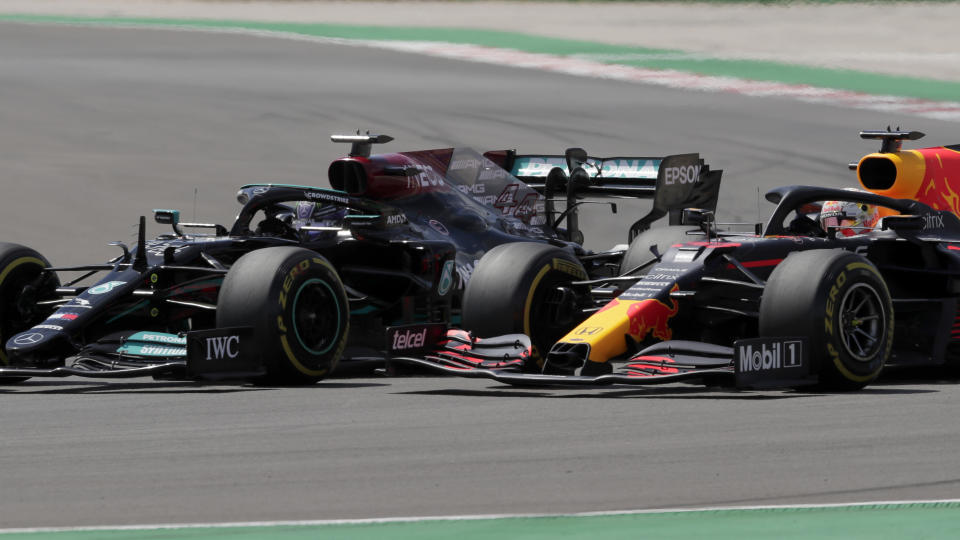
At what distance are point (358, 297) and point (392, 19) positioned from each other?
111 ft

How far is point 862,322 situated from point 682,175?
219 inches

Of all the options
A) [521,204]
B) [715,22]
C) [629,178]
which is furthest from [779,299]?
[715,22]

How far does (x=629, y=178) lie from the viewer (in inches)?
646

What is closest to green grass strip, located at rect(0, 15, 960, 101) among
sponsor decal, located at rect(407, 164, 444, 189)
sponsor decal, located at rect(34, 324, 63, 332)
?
sponsor decal, located at rect(407, 164, 444, 189)

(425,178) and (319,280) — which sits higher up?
(425,178)

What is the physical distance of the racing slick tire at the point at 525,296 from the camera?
11.7m

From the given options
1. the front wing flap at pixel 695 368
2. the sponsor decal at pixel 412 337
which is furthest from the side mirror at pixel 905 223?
the sponsor decal at pixel 412 337

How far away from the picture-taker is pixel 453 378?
12586 mm

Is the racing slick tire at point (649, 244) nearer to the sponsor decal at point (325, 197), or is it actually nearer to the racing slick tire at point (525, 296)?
the racing slick tire at point (525, 296)

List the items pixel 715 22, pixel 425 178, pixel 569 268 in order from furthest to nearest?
pixel 715 22, pixel 425 178, pixel 569 268

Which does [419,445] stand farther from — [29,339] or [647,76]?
[647,76]

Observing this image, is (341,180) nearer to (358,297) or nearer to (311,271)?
(358,297)

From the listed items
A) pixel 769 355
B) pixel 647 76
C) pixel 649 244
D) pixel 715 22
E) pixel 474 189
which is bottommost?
pixel 769 355

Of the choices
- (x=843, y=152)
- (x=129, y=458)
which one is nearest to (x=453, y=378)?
(x=129, y=458)
